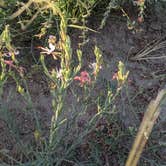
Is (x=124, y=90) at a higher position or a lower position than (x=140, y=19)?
lower

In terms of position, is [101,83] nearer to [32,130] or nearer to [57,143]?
[32,130]

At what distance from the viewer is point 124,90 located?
7.89 ft

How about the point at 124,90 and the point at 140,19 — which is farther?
the point at 140,19

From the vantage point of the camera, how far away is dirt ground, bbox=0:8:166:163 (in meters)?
2.16

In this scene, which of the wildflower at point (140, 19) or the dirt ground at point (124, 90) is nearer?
the dirt ground at point (124, 90)

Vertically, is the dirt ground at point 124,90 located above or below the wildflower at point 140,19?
below

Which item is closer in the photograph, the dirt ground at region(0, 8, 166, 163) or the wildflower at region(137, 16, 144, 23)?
the dirt ground at region(0, 8, 166, 163)

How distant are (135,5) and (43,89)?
2.40ft

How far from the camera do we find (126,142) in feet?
6.97

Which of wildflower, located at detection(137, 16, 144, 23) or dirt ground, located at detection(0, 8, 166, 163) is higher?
wildflower, located at detection(137, 16, 144, 23)

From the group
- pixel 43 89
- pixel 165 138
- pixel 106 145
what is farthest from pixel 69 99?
pixel 165 138

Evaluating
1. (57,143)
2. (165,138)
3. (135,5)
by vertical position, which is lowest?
(165,138)

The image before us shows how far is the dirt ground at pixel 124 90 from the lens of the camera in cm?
216

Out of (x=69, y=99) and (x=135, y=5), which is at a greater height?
(x=135, y=5)
